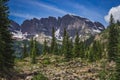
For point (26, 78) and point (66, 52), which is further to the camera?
point (66, 52)

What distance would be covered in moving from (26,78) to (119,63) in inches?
642

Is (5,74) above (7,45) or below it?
below

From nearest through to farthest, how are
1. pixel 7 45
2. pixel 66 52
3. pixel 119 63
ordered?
pixel 119 63 < pixel 7 45 < pixel 66 52

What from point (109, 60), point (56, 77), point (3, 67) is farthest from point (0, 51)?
point (109, 60)

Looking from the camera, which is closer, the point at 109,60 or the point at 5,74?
the point at 5,74

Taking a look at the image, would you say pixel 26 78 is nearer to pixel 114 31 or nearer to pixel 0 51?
pixel 0 51

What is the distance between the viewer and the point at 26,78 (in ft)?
153

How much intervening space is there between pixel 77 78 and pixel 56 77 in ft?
12.7

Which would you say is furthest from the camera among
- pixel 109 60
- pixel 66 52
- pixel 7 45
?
pixel 66 52

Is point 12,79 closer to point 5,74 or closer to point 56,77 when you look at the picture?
point 5,74

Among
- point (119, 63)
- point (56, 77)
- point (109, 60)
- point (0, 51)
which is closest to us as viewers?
point (119, 63)

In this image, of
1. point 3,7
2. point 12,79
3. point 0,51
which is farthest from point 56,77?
point 3,7

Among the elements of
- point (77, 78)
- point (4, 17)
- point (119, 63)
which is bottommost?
point (77, 78)

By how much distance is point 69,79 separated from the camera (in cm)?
4919
